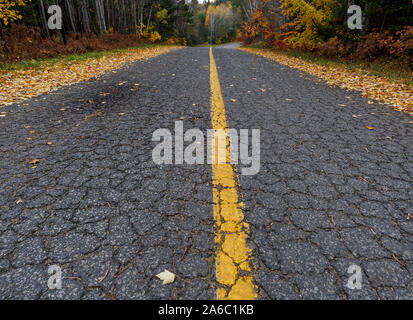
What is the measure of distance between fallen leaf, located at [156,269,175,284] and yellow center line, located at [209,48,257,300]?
0.29 m

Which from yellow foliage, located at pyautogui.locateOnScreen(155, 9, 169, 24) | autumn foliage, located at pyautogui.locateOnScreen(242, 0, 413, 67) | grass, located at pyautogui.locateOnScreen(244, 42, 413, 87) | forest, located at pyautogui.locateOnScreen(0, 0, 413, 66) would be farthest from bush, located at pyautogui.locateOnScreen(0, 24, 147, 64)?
yellow foliage, located at pyautogui.locateOnScreen(155, 9, 169, 24)

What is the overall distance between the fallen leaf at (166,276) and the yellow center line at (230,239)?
0.94ft

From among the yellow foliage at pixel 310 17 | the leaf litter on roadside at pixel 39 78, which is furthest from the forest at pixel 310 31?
the leaf litter on roadside at pixel 39 78

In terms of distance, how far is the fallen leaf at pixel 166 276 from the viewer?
→ 55.0 inches

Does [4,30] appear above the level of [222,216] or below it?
above

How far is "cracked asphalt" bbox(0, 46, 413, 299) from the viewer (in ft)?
4.61

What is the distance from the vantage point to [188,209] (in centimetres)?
194

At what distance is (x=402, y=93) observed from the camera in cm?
568

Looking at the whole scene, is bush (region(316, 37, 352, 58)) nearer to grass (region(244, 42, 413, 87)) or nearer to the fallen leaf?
grass (region(244, 42, 413, 87))
